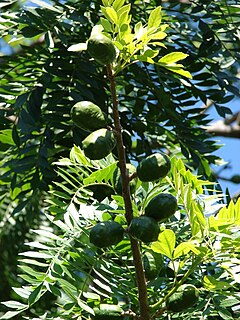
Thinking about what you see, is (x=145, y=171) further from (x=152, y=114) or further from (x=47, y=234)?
(x=152, y=114)

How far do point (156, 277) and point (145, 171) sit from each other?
139 millimetres

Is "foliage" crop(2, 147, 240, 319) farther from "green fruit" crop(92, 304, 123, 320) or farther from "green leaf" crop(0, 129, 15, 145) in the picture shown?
"green leaf" crop(0, 129, 15, 145)

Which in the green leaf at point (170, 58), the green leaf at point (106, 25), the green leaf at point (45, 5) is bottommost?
the green leaf at point (45, 5)

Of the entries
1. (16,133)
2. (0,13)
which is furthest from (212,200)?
(0,13)

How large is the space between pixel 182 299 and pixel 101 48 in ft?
0.78

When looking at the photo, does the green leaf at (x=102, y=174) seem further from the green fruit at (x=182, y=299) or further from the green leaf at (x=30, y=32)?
the green leaf at (x=30, y=32)

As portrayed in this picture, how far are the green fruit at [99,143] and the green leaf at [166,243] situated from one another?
90 millimetres

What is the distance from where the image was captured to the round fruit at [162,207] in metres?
0.68

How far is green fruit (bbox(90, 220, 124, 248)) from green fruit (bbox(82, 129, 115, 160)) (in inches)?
2.5

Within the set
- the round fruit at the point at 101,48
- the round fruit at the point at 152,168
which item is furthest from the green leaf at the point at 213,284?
the round fruit at the point at 101,48

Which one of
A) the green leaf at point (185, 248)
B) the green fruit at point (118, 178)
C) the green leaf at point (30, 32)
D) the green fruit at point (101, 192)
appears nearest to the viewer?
the green leaf at point (185, 248)

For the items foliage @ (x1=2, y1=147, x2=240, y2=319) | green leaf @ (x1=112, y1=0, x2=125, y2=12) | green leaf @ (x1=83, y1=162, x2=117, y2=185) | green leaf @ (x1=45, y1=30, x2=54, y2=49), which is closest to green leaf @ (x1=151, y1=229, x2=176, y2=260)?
foliage @ (x1=2, y1=147, x2=240, y2=319)

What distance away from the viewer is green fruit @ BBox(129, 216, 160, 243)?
639 millimetres

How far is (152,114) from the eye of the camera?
117 cm
